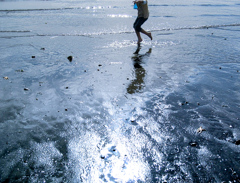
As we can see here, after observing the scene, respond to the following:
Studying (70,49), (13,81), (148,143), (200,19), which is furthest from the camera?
(200,19)

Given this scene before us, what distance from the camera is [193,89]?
439cm

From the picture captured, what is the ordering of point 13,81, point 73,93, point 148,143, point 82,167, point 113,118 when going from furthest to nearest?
point 13,81
point 73,93
point 113,118
point 148,143
point 82,167

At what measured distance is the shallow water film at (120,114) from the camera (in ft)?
8.05

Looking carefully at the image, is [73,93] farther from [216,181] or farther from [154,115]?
[216,181]

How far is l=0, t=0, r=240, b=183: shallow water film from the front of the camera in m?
2.45

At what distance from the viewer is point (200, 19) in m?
13.3

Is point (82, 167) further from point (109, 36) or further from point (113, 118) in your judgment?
point (109, 36)

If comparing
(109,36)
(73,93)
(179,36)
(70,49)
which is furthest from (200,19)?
(73,93)

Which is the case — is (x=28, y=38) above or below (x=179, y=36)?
above

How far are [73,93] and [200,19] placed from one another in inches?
472

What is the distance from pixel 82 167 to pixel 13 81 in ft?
11.0

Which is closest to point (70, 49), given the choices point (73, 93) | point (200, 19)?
point (73, 93)

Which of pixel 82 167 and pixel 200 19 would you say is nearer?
pixel 82 167

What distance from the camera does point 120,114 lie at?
3539mm
